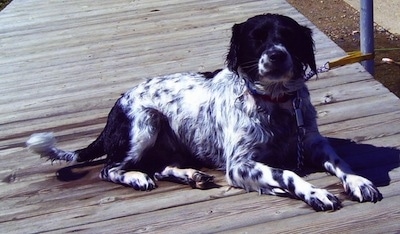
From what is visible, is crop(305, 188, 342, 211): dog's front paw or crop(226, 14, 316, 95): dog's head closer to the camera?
crop(305, 188, 342, 211): dog's front paw

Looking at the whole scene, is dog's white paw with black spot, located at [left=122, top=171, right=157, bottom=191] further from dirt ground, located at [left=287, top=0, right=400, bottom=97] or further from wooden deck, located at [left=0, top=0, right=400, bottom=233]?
dirt ground, located at [left=287, top=0, right=400, bottom=97]

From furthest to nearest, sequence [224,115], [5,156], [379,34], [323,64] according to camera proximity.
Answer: [379,34] → [323,64] → [5,156] → [224,115]

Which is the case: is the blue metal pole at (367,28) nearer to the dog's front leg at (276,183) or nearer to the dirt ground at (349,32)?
the dirt ground at (349,32)

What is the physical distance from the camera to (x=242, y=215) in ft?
11.6

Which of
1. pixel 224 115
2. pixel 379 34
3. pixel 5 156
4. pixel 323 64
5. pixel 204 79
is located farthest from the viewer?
pixel 379 34

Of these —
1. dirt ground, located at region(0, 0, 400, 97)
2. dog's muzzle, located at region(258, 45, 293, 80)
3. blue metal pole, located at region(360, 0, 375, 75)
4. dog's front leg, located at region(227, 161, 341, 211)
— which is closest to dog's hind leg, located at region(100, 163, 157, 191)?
dog's front leg, located at region(227, 161, 341, 211)

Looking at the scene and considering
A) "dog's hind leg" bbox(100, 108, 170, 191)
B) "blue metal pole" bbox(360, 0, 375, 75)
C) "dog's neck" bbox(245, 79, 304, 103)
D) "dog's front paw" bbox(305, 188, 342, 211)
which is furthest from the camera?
"blue metal pole" bbox(360, 0, 375, 75)

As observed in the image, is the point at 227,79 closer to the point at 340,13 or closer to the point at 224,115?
the point at 224,115

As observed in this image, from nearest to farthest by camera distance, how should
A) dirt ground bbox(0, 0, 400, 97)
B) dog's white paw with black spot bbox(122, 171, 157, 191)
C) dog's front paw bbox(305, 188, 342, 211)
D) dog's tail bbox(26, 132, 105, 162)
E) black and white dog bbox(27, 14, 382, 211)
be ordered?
dog's front paw bbox(305, 188, 342, 211)
black and white dog bbox(27, 14, 382, 211)
dog's white paw with black spot bbox(122, 171, 157, 191)
dog's tail bbox(26, 132, 105, 162)
dirt ground bbox(0, 0, 400, 97)

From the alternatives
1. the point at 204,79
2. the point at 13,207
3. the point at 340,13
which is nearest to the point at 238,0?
the point at 340,13

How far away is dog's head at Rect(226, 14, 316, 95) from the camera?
3.62 metres

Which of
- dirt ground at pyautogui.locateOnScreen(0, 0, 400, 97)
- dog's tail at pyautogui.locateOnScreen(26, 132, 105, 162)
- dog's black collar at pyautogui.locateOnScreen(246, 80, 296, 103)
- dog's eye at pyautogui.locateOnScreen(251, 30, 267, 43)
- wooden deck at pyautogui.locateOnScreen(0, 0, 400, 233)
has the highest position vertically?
dog's eye at pyautogui.locateOnScreen(251, 30, 267, 43)

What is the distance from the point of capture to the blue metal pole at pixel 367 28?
568 cm

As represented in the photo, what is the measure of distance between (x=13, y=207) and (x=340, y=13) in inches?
239
